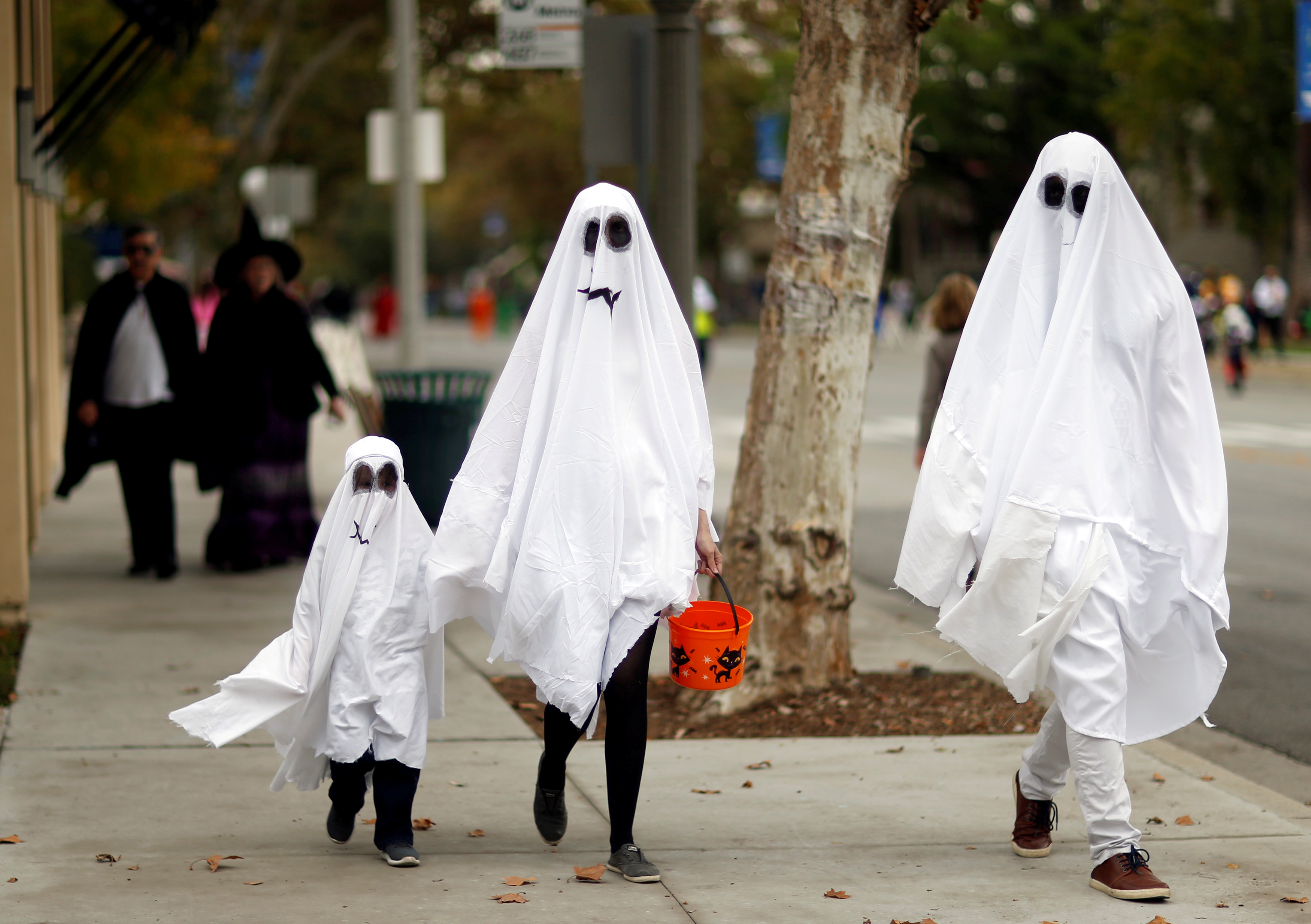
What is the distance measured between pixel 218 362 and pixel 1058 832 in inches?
232

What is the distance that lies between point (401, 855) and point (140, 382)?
17.9ft

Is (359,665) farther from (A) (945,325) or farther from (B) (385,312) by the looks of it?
(B) (385,312)

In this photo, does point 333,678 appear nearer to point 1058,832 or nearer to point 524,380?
point 524,380

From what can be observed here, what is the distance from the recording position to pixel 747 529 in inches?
263

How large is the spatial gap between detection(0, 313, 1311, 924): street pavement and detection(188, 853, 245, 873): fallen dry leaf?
0.02 metres

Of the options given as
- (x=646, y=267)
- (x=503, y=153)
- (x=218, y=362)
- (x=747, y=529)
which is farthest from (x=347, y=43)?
(x=503, y=153)

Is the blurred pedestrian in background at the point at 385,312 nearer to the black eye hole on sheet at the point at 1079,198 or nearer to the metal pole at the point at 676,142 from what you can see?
the metal pole at the point at 676,142

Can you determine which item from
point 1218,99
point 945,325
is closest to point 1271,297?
point 1218,99

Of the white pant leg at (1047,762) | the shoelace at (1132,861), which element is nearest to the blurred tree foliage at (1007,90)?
the white pant leg at (1047,762)

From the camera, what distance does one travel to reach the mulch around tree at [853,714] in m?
6.44

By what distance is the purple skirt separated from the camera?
9758 millimetres

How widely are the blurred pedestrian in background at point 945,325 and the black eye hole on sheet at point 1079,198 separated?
14.5 ft

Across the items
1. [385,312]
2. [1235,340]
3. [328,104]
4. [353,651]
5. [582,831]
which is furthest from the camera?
[385,312]

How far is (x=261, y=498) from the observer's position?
32.2 ft
